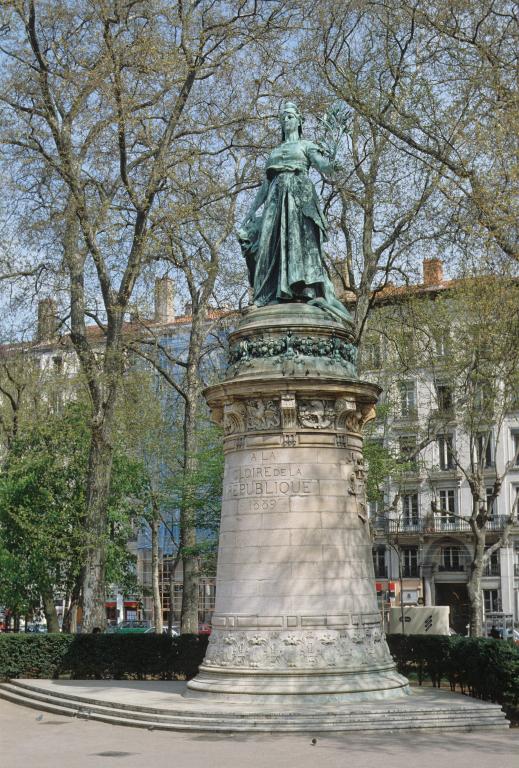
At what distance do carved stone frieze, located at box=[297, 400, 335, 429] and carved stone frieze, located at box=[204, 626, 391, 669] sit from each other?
10.8 ft

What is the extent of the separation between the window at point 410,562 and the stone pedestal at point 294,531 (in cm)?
3901

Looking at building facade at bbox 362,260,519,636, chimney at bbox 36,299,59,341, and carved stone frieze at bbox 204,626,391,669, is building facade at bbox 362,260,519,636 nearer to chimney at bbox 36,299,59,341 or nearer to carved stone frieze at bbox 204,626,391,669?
chimney at bbox 36,299,59,341

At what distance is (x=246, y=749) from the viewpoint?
13.0 metres

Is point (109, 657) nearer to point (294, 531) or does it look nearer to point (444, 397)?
point (294, 531)

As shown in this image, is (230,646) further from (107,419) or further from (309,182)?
(107,419)

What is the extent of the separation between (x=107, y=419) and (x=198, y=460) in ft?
24.4

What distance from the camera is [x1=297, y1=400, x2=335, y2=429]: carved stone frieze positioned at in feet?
55.7

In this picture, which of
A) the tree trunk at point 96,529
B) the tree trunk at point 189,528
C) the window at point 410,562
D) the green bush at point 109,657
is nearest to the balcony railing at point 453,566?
Result: the window at point 410,562

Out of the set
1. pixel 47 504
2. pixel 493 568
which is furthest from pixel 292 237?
pixel 493 568

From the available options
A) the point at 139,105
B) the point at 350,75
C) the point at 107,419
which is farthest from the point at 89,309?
the point at 350,75

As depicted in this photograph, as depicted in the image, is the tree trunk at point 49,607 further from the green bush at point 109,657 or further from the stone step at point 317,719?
the stone step at point 317,719

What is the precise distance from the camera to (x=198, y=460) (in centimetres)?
3222

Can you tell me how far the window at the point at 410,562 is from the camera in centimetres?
5544

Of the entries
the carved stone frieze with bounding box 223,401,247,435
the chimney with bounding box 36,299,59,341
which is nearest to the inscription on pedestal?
the carved stone frieze with bounding box 223,401,247,435
